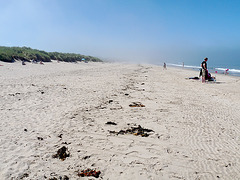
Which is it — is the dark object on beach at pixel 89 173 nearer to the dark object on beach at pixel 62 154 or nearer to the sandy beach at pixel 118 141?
the sandy beach at pixel 118 141

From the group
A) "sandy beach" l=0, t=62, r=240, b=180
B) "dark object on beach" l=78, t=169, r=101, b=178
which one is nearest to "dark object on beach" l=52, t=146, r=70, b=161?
"sandy beach" l=0, t=62, r=240, b=180

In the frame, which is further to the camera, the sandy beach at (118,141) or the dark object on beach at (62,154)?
the dark object on beach at (62,154)

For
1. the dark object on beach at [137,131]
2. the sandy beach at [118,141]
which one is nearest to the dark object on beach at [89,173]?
the sandy beach at [118,141]

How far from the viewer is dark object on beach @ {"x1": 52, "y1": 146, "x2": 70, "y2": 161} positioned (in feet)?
10.2

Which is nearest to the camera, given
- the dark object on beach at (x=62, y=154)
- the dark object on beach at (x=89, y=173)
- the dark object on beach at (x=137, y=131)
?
the dark object on beach at (x=89, y=173)

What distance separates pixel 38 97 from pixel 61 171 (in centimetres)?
505

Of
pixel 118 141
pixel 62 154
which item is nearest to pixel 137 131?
pixel 118 141

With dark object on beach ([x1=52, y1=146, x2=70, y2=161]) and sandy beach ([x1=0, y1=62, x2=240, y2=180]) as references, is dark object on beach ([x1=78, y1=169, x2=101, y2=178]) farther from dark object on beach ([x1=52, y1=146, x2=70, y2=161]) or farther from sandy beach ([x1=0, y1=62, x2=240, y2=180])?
dark object on beach ([x1=52, y1=146, x2=70, y2=161])

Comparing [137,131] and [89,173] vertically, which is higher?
[137,131]

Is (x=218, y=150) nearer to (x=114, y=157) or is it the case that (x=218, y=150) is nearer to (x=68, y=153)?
(x=114, y=157)

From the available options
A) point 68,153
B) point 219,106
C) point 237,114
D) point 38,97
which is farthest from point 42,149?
point 219,106

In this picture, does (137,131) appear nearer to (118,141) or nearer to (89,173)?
(118,141)

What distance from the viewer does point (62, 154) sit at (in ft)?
10.5

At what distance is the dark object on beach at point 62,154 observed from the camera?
312 centimetres
